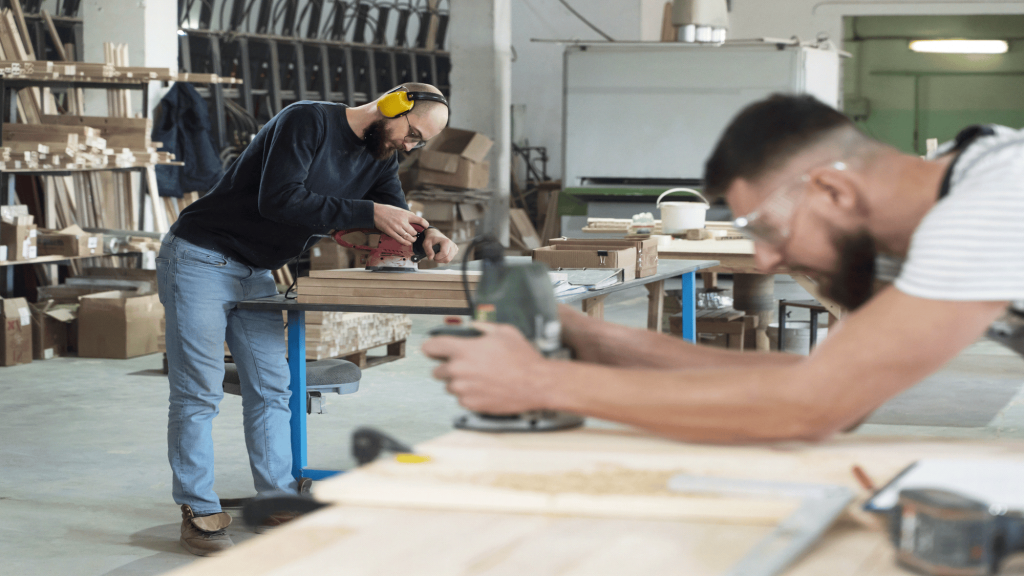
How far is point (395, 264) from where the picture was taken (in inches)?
143

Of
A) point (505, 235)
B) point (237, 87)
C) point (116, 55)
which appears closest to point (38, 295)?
point (116, 55)

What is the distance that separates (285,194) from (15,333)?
3.96 metres

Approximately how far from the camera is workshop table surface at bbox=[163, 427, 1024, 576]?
1.02m

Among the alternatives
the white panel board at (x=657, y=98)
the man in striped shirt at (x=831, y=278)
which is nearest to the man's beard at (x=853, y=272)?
the man in striped shirt at (x=831, y=278)

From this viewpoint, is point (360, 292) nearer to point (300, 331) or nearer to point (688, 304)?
point (300, 331)

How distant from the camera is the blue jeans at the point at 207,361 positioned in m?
3.22

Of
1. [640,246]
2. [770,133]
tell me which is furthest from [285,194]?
[770,133]

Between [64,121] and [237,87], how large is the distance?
3.57 meters

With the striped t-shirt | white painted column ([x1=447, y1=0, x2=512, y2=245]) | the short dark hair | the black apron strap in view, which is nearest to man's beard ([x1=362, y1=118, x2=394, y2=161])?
the short dark hair

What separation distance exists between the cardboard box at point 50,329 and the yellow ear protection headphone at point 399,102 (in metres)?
4.18

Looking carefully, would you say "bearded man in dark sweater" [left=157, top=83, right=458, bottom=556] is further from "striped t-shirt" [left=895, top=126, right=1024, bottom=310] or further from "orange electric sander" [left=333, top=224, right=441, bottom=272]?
"striped t-shirt" [left=895, top=126, right=1024, bottom=310]

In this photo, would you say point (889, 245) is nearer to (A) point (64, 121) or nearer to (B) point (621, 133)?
(A) point (64, 121)

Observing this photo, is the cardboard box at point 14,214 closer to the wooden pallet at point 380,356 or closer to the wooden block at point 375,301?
the wooden pallet at point 380,356

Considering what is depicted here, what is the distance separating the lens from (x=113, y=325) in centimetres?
663
